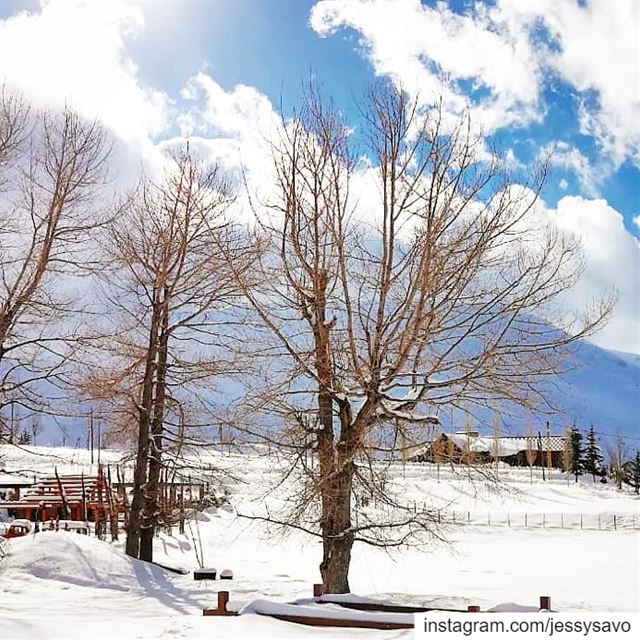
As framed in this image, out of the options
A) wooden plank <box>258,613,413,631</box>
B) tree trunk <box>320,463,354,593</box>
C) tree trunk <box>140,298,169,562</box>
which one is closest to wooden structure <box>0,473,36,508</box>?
tree trunk <box>140,298,169,562</box>

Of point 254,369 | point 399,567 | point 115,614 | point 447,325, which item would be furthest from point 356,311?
point 399,567

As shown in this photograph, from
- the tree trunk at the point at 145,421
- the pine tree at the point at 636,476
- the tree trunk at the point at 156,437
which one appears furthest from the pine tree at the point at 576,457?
the tree trunk at the point at 145,421

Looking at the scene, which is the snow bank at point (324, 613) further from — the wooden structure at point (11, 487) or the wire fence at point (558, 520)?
the wire fence at point (558, 520)

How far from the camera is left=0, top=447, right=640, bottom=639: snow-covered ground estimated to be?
279 inches

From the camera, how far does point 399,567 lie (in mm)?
18797

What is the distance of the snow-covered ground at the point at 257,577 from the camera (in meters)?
7.09

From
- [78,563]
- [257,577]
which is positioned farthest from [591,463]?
[78,563]

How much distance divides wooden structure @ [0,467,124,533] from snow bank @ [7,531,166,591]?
540 cm

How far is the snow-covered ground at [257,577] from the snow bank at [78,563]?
0.09 feet

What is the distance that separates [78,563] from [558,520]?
94.6 ft

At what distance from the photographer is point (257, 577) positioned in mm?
15414

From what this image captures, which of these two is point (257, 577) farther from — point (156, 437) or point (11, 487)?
point (11, 487)

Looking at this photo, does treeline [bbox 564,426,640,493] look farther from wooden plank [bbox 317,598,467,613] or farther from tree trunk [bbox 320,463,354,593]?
wooden plank [bbox 317,598,467,613]

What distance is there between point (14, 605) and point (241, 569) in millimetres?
9027
